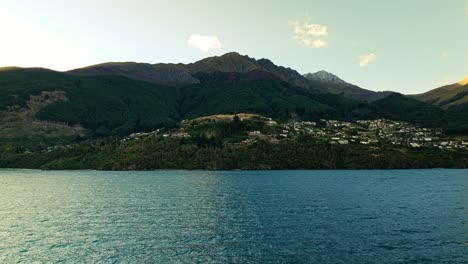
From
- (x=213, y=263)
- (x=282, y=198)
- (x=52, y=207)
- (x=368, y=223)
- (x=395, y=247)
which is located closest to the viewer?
(x=213, y=263)

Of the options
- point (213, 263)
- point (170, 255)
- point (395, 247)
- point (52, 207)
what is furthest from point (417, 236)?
point (52, 207)

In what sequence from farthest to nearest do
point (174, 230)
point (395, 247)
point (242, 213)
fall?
point (242, 213) → point (174, 230) → point (395, 247)

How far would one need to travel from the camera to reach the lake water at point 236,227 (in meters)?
73.8

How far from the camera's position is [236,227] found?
3900 inches

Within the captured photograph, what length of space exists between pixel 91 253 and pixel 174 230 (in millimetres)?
23026

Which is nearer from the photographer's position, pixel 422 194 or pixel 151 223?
pixel 151 223

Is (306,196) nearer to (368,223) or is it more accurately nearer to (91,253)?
(368,223)

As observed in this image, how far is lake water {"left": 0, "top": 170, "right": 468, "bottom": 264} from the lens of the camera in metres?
73.8

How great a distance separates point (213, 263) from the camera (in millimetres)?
67688

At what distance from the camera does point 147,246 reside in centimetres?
8038

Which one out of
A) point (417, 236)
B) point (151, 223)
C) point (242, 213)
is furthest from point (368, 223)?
point (151, 223)

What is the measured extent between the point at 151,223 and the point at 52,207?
53.8 meters

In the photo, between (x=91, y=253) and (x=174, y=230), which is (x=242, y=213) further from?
(x=91, y=253)

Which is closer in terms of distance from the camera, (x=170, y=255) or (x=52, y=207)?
(x=170, y=255)
